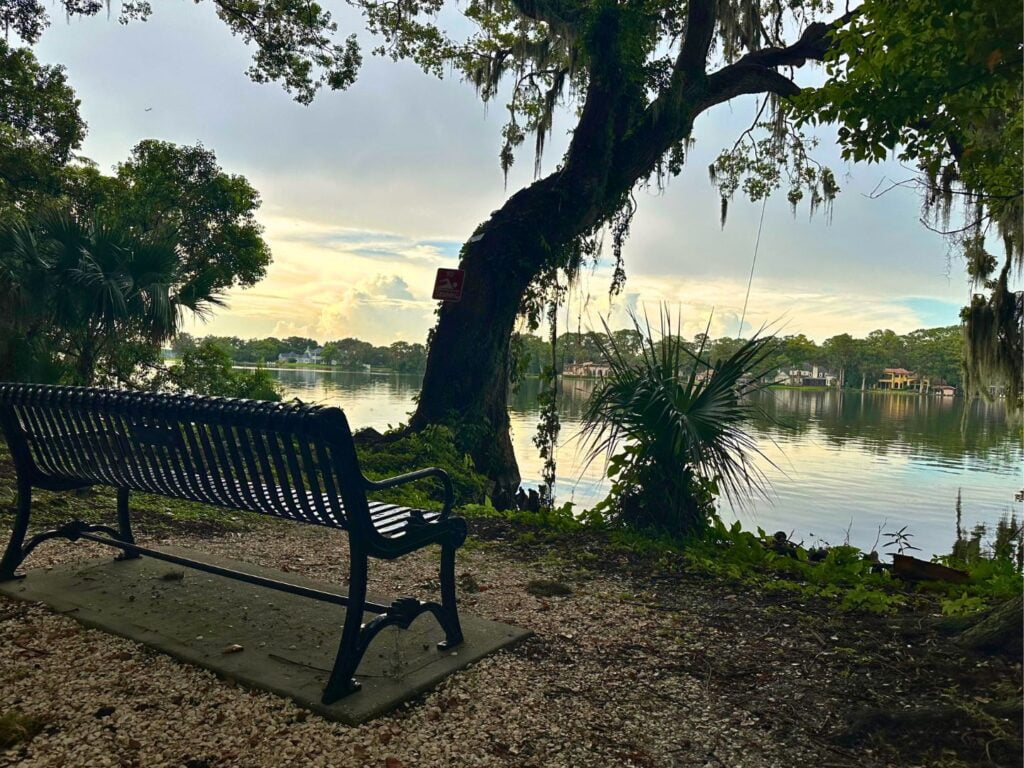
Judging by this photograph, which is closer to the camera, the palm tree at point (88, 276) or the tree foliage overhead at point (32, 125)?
the palm tree at point (88, 276)

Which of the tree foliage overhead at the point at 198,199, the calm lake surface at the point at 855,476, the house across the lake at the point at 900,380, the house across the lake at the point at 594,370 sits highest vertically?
the tree foliage overhead at the point at 198,199

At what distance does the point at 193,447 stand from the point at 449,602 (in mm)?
1230

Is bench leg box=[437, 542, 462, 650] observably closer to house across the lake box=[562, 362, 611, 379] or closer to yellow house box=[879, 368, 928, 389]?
house across the lake box=[562, 362, 611, 379]

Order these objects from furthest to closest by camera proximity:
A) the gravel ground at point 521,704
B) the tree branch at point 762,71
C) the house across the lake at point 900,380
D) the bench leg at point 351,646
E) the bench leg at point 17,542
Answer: the house across the lake at point 900,380, the tree branch at point 762,71, the bench leg at point 17,542, the bench leg at point 351,646, the gravel ground at point 521,704

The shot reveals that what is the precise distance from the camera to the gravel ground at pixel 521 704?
2.16m

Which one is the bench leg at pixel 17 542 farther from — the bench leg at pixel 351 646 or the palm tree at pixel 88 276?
the palm tree at pixel 88 276

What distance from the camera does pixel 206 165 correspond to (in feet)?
54.4

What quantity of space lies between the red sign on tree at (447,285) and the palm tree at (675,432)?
3.83 m

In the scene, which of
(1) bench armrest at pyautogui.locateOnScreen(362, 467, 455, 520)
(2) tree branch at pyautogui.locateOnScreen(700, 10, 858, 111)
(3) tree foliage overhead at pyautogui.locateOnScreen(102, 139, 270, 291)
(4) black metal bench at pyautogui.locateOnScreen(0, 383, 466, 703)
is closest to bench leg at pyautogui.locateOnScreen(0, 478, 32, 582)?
(4) black metal bench at pyautogui.locateOnScreen(0, 383, 466, 703)

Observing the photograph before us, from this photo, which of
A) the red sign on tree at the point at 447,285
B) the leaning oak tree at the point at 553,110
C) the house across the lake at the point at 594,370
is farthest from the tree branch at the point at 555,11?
the house across the lake at the point at 594,370

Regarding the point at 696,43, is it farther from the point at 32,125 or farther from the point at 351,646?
the point at 32,125

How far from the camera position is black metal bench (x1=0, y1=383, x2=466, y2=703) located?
2.49 meters

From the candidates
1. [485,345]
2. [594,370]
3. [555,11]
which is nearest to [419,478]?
[594,370]

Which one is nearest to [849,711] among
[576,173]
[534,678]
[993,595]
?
[534,678]
